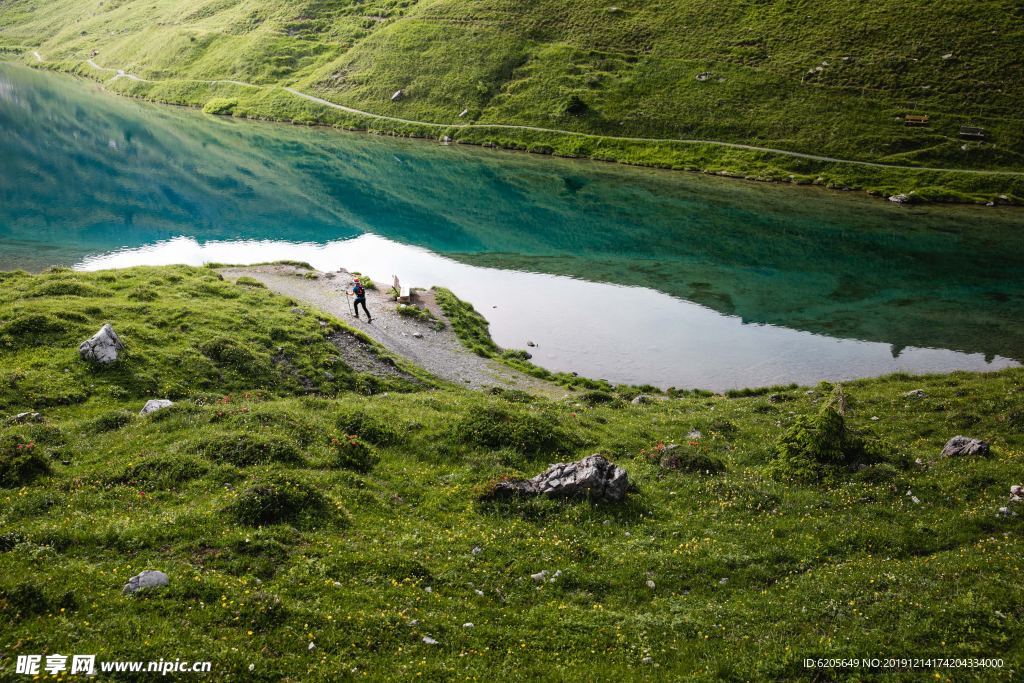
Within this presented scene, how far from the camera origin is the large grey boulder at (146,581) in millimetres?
14250

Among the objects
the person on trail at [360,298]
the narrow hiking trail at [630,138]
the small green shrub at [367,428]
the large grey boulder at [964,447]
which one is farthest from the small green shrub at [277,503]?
the narrow hiking trail at [630,138]

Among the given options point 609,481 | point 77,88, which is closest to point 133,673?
point 609,481

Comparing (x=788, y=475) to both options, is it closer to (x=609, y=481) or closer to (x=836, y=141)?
(x=609, y=481)

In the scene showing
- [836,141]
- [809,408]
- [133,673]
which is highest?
[836,141]

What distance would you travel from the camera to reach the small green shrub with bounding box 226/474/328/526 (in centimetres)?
1845

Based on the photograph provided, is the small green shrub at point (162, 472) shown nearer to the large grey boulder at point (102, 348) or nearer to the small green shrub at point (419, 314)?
the large grey boulder at point (102, 348)

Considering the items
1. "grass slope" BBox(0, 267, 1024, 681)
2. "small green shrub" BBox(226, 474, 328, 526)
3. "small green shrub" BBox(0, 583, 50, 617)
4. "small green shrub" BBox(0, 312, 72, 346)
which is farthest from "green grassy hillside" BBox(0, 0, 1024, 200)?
"small green shrub" BBox(0, 583, 50, 617)

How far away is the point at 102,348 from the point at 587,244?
176 feet

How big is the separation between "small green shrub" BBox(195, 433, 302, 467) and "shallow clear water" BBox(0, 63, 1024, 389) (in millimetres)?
25618

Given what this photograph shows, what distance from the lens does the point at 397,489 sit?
23.1m

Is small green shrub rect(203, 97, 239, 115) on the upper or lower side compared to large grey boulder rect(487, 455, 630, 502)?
upper

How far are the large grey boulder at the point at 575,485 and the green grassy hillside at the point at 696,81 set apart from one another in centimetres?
9126

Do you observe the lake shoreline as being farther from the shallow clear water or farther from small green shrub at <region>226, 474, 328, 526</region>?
small green shrub at <region>226, 474, 328, 526</region>

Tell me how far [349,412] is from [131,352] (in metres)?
12.2
